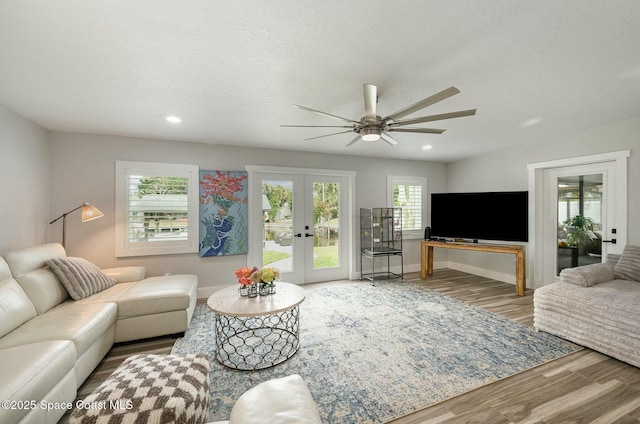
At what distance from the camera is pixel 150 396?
130 cm

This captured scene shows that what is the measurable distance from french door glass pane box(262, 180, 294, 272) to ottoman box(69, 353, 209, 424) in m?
2.94

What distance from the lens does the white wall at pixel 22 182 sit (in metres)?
2.66

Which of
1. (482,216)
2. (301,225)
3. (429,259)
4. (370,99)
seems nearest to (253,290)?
(370,99)

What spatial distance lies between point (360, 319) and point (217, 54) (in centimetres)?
309

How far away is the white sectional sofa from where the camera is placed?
1457mm

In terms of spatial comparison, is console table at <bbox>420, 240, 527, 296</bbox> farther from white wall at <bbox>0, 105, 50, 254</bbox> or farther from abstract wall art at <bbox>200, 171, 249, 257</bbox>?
white wall at <bbox>0, 105, 50, 254</bbox>

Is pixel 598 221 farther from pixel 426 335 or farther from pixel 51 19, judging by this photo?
pixel 51 19

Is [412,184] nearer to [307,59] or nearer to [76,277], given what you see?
[307,59]

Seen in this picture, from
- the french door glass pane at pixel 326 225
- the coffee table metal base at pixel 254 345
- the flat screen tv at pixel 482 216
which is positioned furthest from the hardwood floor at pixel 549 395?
the french door glass pane at pixel 326 225

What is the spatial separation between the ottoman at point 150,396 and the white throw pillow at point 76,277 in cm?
162

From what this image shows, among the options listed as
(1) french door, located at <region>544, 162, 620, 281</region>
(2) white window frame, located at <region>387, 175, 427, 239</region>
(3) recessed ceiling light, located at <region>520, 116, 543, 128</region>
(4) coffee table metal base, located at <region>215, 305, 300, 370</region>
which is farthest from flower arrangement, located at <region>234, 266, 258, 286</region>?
(1) french door, located at <region>544, 162, 620, 281</region>

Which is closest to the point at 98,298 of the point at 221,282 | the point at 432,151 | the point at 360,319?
the point at 221,282

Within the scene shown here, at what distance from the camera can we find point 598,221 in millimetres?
3689

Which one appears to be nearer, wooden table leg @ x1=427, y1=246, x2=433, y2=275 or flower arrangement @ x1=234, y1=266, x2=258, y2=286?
flower arrangement @ x1=234, y1=266, x2=258, y2=286
